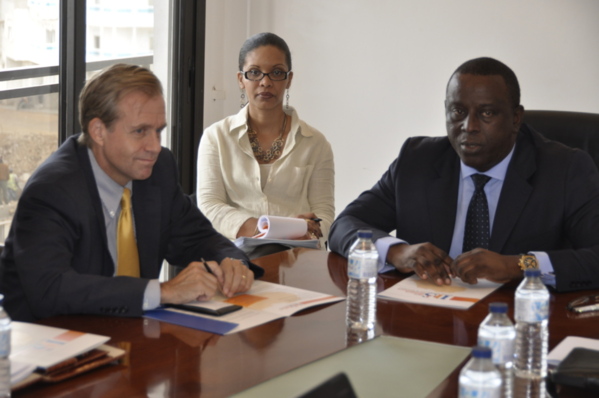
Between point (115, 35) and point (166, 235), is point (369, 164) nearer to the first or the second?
point (115, 35)

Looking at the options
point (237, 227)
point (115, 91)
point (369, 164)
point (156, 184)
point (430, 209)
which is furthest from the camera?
point (369, 164)

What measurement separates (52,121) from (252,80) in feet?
3.49

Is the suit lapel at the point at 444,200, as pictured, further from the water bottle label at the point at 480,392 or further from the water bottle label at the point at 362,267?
the water bottle label at the point at 480,392

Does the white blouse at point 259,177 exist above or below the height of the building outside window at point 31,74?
below

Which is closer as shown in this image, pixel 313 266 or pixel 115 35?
pixel 313 266

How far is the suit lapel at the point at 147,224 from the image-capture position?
2424mm

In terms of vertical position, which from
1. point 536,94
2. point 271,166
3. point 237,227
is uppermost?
point 536,94

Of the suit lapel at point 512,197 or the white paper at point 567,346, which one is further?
the suit lapel at point 512,197

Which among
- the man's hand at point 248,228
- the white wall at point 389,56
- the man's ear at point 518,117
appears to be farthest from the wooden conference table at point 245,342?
the white wall at point 389,56

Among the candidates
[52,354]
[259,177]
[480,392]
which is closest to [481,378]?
[480,392]

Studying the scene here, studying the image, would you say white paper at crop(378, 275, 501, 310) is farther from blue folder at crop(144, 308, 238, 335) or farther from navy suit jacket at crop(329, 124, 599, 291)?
blue folder at crop(144, 308, 238, 335)

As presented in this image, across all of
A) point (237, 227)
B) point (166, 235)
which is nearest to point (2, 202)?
point (237, 227)

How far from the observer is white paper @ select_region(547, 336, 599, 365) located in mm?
1649

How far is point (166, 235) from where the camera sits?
2.60 meters
